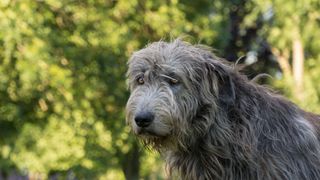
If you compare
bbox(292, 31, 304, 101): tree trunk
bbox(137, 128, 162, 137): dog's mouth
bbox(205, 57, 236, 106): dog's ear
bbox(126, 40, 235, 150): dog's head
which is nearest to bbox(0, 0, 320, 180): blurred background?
bbox(292, 31, 304, 101): tree trunk

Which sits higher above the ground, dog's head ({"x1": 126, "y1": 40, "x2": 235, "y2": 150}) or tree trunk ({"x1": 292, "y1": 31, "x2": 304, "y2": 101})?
dog's head ({"x1": 126, "y1": 40, "x2": 235, "y2": 150})

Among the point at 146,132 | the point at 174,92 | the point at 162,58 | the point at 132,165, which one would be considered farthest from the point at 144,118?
Result: the point at 132,165

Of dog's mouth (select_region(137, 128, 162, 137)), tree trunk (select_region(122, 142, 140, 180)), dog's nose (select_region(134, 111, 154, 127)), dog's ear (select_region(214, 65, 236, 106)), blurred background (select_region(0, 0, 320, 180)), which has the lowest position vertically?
tree trunk (select_region(122, 142, 140, 180))

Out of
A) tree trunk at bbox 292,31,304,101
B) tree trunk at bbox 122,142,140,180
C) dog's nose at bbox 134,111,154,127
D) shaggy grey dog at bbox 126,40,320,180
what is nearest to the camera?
dog's nose at bbox 134,111,154,127

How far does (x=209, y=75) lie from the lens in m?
5.94

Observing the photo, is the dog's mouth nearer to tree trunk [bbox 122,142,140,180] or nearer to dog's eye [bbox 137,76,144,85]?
dog's eye [bbox 137,76,144,85]

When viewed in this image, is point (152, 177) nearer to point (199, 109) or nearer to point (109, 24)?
point (109, 24)

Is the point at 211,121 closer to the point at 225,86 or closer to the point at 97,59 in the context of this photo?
the point at 225,86

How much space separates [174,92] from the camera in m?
5.80

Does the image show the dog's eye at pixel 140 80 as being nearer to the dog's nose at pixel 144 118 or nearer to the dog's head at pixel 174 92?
the dog's head at pixel 174 92

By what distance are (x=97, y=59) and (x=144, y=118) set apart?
807cm

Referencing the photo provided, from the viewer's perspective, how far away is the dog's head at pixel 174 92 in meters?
5.68

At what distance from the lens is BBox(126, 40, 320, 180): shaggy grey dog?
227 inches

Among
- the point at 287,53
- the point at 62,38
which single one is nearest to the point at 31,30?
the point at 62,38
